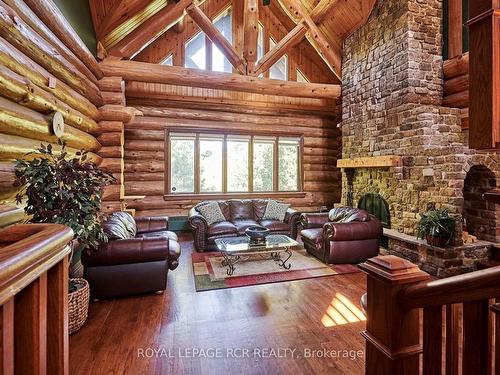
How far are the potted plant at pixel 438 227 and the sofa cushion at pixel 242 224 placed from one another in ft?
10.2

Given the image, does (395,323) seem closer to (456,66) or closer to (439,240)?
(439,240)

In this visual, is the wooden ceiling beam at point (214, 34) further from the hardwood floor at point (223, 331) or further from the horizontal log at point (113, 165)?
the hardwood floor at point (223, 331)

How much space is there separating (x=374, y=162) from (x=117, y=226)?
496cm

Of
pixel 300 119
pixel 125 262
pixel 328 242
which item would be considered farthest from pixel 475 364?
pixel 300 119

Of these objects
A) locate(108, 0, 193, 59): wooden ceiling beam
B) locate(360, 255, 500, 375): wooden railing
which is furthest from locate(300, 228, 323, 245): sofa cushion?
locate(108, 0, 193, 59): wooden ceiling beam

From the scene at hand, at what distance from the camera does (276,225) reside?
6055 mm

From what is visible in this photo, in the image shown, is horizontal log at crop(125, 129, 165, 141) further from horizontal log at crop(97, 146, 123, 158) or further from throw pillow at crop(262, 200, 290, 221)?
throw pillow at crop(262, 200, 290, 221)

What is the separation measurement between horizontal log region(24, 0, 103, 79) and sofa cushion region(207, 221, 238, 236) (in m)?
3.68

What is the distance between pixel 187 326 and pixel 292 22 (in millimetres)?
7940

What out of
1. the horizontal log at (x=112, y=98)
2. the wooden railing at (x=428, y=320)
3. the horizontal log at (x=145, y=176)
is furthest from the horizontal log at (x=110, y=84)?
the wooden railing at (x=428, y=320)

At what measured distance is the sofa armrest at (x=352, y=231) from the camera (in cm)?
454

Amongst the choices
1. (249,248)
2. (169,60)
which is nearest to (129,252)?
(249,248)

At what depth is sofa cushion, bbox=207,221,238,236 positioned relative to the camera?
556 cm

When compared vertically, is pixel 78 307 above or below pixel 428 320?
below
